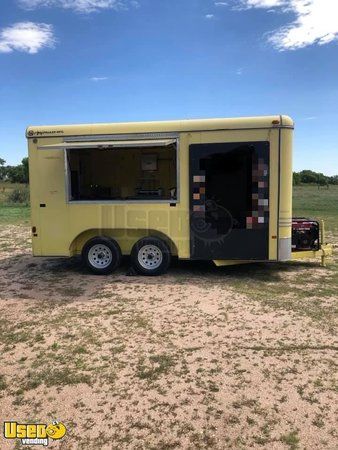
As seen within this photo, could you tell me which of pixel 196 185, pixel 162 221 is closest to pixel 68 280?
pixel 162 221

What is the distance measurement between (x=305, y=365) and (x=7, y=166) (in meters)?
99.3

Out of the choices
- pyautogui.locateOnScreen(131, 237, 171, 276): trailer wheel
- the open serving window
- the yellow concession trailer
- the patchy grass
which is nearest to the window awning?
the yellow concession trailer

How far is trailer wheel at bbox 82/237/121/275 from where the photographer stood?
7.92m

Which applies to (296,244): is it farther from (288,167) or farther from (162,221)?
(162,221)

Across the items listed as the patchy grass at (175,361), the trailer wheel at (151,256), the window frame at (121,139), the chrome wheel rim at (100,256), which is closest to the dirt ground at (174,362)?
the patchy grass at (175,361)

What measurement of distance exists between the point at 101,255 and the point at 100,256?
3 cm

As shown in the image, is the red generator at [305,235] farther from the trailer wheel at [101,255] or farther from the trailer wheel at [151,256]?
the trailer wheel at [101,255]

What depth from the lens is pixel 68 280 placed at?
7.64 meters

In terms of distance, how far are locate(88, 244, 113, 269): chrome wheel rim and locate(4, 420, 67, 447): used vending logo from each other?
482 cm

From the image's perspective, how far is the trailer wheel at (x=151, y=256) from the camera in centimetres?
775

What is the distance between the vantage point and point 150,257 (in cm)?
791

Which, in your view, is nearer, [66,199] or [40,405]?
[40,405]

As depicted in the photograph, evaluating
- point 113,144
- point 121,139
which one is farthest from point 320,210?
point 113,144

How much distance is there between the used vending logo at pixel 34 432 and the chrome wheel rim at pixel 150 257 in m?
4.70
